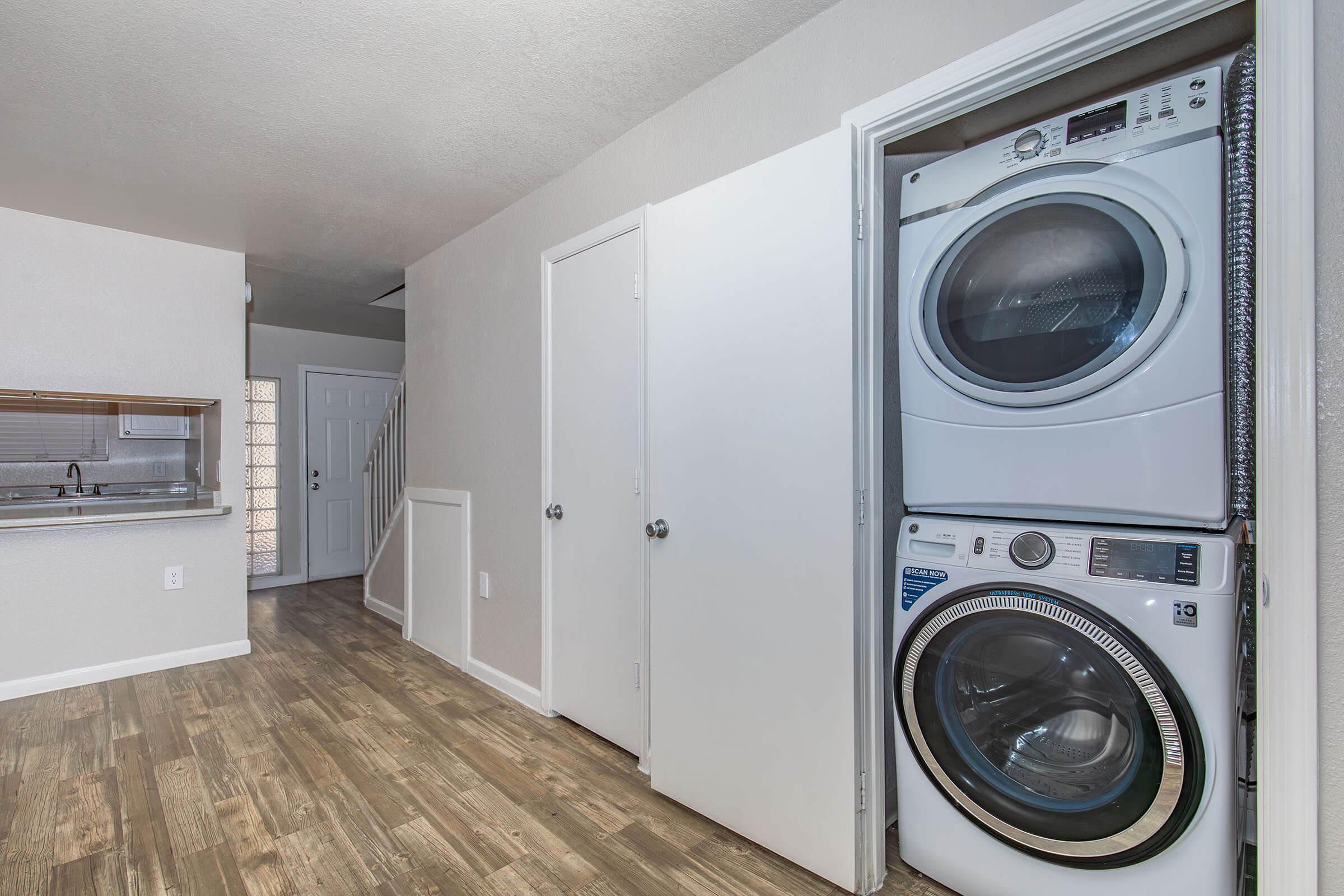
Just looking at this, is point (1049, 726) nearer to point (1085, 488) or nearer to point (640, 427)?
point (1085, 488)

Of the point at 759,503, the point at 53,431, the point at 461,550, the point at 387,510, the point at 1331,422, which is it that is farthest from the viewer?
the point at 387,510

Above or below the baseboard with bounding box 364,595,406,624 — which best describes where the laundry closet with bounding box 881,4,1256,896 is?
above

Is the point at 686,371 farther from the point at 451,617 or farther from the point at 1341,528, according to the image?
the point at 451,617

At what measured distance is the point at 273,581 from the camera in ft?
18.2

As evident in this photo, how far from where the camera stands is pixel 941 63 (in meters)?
1.53

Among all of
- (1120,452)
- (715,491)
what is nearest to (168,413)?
(715,491)

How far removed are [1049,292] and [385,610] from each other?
432 centimetres

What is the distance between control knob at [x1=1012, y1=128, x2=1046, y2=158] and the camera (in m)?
1.48

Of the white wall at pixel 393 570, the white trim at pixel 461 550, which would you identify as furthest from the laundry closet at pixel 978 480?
the white wall at pixel 393 570

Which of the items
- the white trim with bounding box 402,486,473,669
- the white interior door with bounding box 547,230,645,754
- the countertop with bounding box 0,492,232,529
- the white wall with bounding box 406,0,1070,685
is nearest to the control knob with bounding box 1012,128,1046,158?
the white wall with bounding box 406,0,1070,685

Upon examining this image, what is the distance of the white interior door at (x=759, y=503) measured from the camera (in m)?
1.61

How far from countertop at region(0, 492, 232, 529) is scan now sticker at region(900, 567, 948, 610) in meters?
3.60

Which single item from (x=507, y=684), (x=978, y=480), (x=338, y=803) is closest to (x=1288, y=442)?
(x=978, y=480)

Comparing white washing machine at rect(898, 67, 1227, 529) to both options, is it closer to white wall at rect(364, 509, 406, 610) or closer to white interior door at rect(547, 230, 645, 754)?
white interior door at rect(547, 230, 645, 754)
